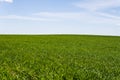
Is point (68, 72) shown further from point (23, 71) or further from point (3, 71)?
point (3, 71)

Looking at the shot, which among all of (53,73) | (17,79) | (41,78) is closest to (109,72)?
(53,73)

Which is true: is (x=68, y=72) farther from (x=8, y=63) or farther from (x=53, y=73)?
(x=8, y=63)

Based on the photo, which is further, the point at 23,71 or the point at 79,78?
the point at 23,71

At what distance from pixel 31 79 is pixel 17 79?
0.62 meters

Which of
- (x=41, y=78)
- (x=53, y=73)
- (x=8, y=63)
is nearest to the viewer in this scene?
(x=41, y=78)

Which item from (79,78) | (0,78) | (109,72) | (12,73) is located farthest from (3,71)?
(109,72)

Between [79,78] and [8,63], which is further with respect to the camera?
[8,63]

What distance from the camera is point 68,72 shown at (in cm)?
1184

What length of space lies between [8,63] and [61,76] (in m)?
4.68

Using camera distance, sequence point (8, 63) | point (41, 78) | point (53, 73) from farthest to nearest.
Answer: point (8, 63) → point (53, 73) → point (41, 78)

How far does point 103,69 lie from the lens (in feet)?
45.0

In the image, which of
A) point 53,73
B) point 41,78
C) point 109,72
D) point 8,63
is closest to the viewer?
point 41,78

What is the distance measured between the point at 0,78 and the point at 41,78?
5.60 ft

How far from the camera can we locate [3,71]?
1179cm
